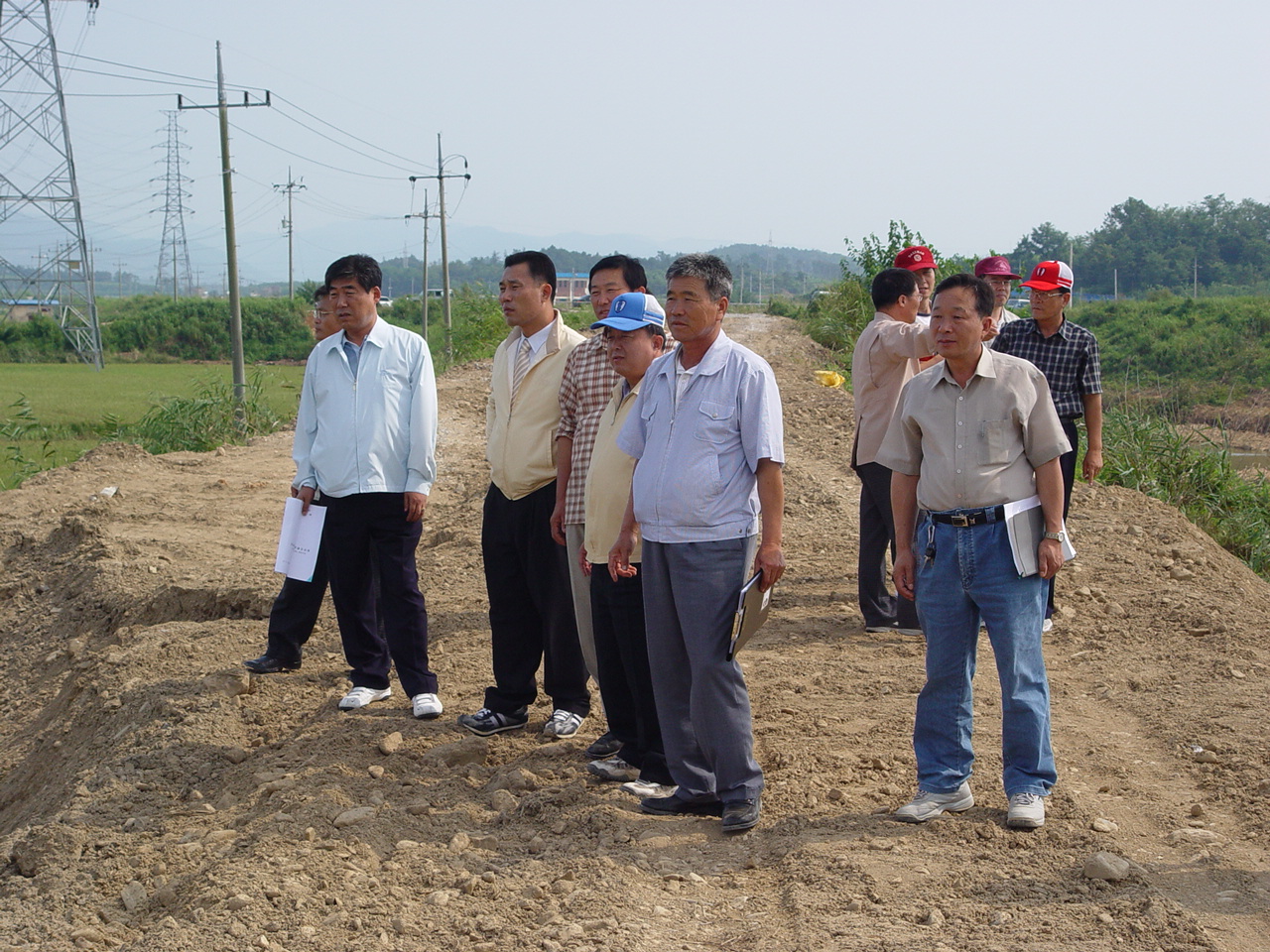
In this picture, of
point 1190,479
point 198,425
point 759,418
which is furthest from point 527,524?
point 198,425

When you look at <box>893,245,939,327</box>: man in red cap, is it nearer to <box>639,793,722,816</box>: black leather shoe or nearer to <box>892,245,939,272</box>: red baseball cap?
<box>892,245,939,272</box>: red baseball cap

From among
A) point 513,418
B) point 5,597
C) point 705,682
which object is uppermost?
point 513,418

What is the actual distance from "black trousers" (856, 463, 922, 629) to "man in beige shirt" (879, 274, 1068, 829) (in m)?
2.20

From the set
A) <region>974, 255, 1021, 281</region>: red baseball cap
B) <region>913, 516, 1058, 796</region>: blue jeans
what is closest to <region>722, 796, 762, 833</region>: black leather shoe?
<region>913, 516, 1058, 796</region>: blue jeans

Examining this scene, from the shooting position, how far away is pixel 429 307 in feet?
161

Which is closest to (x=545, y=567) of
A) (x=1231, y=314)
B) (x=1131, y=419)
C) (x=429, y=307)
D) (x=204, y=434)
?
(x=1131, y=419)

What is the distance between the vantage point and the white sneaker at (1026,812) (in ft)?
12.5

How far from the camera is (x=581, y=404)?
15.0ft

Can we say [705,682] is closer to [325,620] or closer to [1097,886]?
[1097,886]

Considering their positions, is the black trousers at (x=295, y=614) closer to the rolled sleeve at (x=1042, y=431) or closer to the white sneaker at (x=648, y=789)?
the white sneaker at (x=648, y=789)

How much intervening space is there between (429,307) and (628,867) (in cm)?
4687

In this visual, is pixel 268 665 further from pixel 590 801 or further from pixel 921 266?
pixel 921 266

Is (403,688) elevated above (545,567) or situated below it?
below

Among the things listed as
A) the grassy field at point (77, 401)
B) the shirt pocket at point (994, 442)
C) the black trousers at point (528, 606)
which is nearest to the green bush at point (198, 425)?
the grassy field at point (77, 401)
